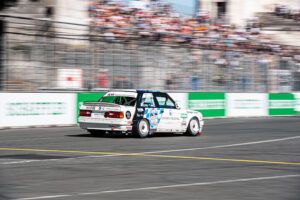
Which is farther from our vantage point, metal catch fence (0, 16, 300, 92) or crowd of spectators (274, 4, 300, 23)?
crowd of spectators (274, 4, 300, 23)

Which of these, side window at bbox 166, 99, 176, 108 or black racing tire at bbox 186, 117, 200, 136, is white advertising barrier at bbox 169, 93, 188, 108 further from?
side window at bbox 166, 99, 176, 108

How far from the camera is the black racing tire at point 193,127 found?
1566 cm

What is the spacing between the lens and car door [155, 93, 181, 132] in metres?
14.9

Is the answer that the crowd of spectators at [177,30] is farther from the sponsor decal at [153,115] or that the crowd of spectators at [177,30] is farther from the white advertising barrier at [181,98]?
the sponsor decal at [153,115]

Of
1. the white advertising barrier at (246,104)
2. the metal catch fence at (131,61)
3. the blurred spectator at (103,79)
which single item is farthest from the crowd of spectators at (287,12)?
the blurred spectator at (103,79)

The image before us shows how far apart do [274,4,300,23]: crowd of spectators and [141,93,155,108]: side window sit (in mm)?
26414

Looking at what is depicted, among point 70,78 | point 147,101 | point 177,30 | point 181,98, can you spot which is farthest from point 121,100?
point 177,30

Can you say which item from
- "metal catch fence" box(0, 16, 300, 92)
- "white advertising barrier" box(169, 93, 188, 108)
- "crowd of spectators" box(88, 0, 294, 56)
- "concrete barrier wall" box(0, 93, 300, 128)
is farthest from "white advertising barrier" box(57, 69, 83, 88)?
"white advertising barrier" box(169, 93, 188, 108)

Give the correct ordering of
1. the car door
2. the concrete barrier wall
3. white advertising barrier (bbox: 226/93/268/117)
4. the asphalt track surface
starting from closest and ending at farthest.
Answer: the asphalt track surface → the car door → the concrete barrier wall → white advertising barrier (bbox: 226/93/268/117)

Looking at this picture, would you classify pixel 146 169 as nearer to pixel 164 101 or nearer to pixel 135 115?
pixel 135 115

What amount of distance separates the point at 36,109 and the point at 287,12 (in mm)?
26519

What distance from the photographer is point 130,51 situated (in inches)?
870

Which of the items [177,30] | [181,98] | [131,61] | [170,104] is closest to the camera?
[170,104]

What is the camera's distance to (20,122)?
17.5 m
